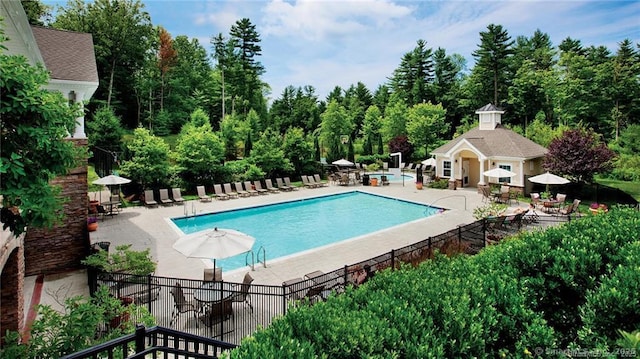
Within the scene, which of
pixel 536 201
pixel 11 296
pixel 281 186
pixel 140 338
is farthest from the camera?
pixel 281 186

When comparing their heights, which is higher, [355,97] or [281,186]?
[355,97]

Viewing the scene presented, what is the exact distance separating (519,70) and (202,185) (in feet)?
140

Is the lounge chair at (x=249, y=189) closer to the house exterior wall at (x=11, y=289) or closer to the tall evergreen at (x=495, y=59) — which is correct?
the house exterior wall at (x=11, y=289)

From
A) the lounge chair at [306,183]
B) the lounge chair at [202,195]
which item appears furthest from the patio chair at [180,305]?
the lounge chair at [306,183]

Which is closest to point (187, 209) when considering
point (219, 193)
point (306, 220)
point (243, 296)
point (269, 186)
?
point (219, 193)

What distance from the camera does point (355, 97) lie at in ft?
199

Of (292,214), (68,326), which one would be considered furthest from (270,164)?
(68,326)

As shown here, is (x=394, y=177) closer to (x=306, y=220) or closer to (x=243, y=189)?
(x=243, y=189)

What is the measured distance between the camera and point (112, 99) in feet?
129

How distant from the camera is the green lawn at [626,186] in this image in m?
23.1

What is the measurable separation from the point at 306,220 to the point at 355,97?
4441 cm

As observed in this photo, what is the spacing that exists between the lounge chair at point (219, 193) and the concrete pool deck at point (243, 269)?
0.55 metres

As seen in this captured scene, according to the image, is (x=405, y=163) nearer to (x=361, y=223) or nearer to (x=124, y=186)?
(x=361, y=223)

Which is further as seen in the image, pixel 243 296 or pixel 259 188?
pixel 259 188
